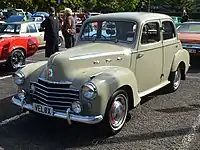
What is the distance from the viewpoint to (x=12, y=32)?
12430mm

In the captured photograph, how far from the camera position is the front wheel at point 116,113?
4.33m

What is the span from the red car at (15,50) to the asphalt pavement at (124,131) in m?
2.69

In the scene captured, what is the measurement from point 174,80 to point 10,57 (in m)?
4.58

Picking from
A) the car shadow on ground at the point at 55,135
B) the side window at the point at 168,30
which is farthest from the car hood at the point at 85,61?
the side window at the point at 168,30

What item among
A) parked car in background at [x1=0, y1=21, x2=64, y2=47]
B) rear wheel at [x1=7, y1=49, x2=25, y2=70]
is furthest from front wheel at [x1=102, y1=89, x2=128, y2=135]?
parked car in background at [x1=0, y1=21, x2=64, y2=47]

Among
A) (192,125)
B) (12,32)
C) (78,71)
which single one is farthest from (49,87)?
(12,32)

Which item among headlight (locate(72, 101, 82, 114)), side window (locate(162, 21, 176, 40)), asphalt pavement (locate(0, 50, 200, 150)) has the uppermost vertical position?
side window (locate(162, 21, 176, 40))

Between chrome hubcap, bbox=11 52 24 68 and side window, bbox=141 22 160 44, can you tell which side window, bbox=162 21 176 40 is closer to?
side window, bbox=141 22 160 44

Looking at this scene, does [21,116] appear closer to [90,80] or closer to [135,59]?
[90,80]

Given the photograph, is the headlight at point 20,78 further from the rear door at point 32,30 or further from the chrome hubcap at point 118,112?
the rear door at point 32,30

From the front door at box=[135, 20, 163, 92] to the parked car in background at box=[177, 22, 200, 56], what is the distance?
155 inches

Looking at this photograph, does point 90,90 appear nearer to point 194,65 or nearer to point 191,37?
point 191,37

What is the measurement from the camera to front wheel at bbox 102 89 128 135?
433 centimetres

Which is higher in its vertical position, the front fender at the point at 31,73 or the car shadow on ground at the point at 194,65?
the front fender at the point at 31,73
